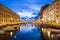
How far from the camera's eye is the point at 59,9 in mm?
58000

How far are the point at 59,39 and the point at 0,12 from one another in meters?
39.8

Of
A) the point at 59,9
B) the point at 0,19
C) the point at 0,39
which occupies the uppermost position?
the point at 59,9

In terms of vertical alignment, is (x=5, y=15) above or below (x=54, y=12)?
below

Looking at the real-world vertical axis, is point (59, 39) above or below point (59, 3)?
below

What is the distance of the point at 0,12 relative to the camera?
165 ft

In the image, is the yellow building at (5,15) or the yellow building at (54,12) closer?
the yellow building at (5,15)

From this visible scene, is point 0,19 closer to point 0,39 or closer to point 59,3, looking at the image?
point 59,3

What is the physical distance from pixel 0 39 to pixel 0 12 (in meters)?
36.1

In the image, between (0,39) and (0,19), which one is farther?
(0,19)

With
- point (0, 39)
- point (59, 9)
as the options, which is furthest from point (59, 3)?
point (0, 39)

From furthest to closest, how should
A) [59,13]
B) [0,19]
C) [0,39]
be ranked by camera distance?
[59,13]
[0,19]
[0,39]

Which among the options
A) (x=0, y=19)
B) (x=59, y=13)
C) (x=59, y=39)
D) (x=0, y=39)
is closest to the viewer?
(x=59, y=39)

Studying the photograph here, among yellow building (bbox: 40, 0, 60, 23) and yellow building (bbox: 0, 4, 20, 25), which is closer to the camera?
yellow building (bbox: 0, 4, 20, 25)

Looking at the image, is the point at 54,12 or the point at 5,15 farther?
the point at 54,12
